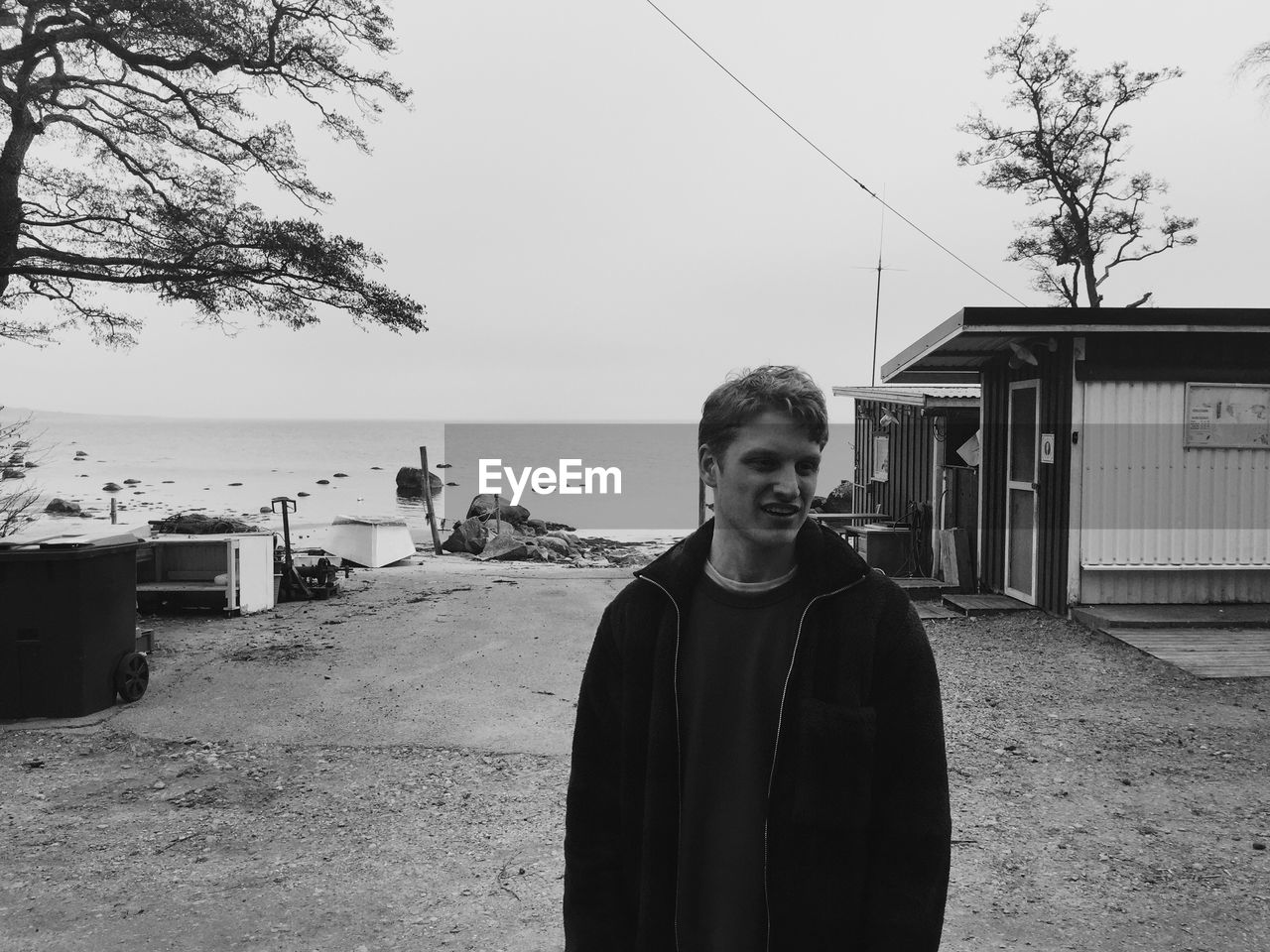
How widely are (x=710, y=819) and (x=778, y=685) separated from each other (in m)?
0.30

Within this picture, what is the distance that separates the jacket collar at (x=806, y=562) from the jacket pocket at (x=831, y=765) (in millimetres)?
241

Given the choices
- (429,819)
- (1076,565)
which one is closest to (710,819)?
(429,819)

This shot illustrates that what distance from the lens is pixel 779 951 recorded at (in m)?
1.78

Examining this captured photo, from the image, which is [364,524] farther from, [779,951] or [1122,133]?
[1122,133]

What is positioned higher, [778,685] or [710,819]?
[778,685]

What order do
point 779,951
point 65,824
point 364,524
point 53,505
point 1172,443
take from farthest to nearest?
point 53,505 < point 364,524 < point 1172,443 < point 65,824 < point 779,951

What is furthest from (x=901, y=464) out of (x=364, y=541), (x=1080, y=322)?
(x=364, y=541)

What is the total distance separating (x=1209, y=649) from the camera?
804 centimetres

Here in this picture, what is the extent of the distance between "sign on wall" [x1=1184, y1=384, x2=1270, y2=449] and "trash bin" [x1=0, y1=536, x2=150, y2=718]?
31.7ft

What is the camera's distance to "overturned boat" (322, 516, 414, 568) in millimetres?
15797

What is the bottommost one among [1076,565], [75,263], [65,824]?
[65,824]

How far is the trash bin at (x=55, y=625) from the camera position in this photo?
6.18 m

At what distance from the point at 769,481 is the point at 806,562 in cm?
18

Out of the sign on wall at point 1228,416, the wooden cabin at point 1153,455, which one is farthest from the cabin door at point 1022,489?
the sign on wall at point 1228,416
